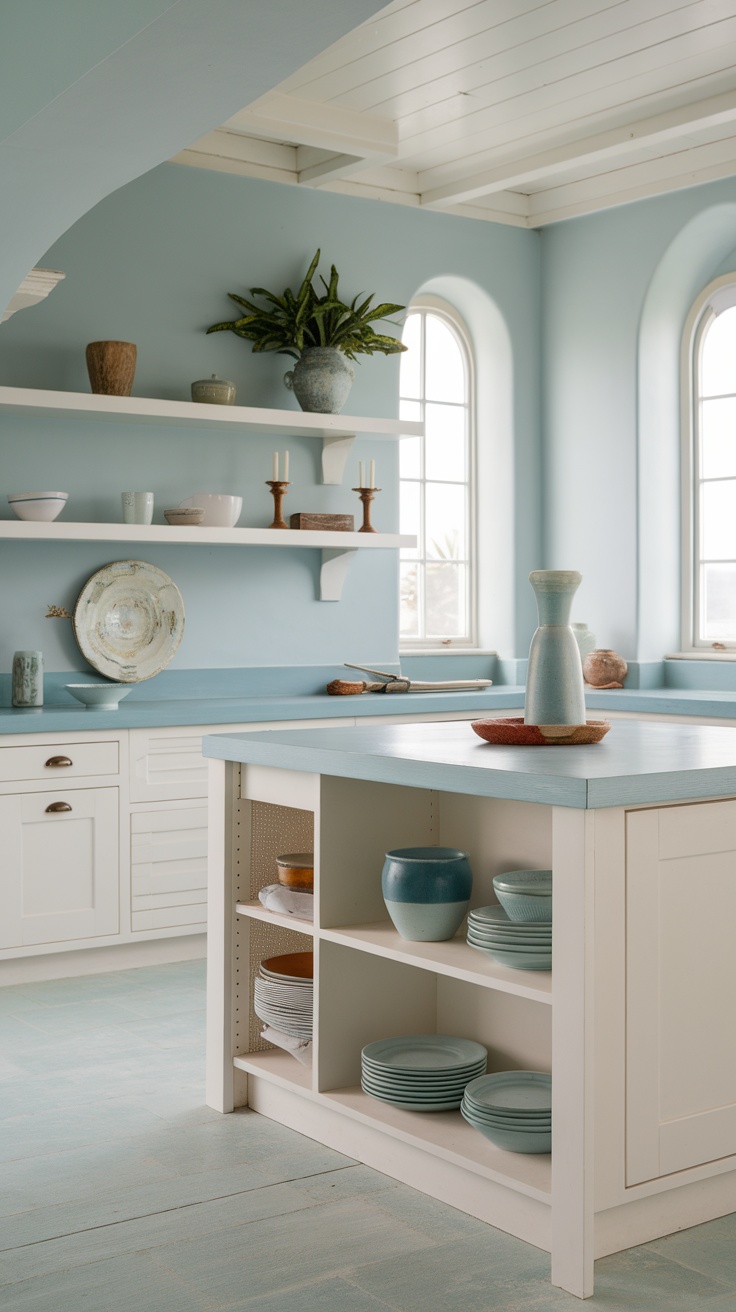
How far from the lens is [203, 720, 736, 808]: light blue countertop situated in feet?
7.06

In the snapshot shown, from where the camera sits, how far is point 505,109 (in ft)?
16.3

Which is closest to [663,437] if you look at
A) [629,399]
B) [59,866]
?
[629,399]

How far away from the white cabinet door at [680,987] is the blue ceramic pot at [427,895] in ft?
1.56

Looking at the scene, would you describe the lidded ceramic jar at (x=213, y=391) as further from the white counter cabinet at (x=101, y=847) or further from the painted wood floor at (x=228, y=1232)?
the painted wood floor at (x=228, y=1232)

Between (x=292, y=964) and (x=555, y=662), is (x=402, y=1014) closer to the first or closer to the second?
(x=292, y=964)

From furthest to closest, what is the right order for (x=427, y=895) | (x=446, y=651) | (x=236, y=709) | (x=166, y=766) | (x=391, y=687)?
(x=446, y=651), (x=391, y=687), (x=236, y=709), (x=166, y=766), (x=427, y=895)

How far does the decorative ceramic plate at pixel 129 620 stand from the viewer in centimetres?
483

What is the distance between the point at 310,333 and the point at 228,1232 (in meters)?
3.71

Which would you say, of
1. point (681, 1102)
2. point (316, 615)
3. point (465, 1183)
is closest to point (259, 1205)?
point (465, 1183)

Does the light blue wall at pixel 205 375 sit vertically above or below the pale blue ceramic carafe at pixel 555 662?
above

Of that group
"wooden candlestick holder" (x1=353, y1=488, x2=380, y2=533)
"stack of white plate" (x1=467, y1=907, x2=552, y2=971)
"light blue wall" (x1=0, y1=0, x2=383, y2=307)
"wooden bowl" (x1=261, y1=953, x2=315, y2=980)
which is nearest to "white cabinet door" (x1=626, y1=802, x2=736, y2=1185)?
"stack of white plate" (x1=467, y1=907, x2=552, y2=971)

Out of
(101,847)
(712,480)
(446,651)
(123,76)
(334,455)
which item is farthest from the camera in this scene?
(446,651)

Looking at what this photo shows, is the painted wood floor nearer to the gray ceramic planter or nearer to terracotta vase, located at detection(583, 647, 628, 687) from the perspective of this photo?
the gray ceramic planter

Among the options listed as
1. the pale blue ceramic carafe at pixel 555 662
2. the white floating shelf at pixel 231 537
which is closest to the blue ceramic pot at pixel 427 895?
the pale blue ceramic carafe at pixel 555 662
